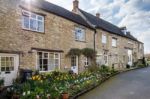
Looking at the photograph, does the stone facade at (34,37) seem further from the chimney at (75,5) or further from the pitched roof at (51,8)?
the chimney at (75,5)

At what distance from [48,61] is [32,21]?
389 centimetres

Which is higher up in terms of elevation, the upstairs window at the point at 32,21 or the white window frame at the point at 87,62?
the upstairs window at the point at 32,21

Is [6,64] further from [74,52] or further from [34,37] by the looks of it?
[74,52]

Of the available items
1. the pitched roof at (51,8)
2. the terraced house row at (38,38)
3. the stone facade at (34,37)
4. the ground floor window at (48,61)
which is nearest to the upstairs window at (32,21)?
the terraced house row at (38,38)

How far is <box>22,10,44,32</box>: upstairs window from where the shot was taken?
16.5 m

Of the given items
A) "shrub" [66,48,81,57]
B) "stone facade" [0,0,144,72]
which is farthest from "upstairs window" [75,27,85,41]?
"shrub" [66,48,81,57]

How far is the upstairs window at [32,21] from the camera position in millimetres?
16516

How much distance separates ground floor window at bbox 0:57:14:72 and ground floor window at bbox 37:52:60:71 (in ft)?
9.48

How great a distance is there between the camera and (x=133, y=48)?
46.3 m

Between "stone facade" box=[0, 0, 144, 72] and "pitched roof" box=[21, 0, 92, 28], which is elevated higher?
"pitched roof" box=[21, 0, 92, 28]

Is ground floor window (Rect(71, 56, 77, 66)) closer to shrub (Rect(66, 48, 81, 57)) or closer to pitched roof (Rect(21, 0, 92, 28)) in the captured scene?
shrub (Rect(66, 48, 81, 57))

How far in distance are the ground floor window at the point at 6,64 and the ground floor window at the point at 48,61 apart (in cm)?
289

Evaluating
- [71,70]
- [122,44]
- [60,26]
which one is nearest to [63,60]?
[71,70]

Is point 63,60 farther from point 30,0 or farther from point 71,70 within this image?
point 30,0
